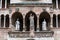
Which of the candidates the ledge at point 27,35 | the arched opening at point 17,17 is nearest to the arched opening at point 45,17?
the ledge at point 27,35

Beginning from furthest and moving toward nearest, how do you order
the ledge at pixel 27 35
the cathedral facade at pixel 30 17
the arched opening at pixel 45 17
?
the arched opening at pixel 45 17
the cathedral facade at pixel 30 17
the ledge at pixel 27 35

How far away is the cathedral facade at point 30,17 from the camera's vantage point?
29.3 m

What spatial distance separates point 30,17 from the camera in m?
29.0

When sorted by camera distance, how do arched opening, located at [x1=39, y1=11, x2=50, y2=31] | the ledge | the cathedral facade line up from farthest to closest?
arched opening, located at [x1=39, y1=11, x2=50, y2=31]
the cathedral facade
the ledge

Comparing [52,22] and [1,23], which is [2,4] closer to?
[1,23]

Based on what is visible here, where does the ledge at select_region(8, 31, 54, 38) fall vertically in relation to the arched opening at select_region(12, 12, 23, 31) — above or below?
below

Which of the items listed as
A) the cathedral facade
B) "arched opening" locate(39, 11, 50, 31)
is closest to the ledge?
the cathedral facade

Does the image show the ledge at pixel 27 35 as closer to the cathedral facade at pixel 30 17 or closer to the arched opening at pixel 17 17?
the cathedral facade at pixel 30 17

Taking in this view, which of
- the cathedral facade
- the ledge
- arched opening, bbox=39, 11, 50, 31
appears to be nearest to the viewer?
the ledge

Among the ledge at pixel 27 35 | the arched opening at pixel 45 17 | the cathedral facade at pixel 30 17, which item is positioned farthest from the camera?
the arched opening at pixel 45 17

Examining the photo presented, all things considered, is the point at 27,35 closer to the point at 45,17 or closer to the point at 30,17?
the point at 30,17

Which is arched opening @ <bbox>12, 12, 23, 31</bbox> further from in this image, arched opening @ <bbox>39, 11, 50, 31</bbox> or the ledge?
arched opening @ <bbox>39, 11, 50, 31</bbox>

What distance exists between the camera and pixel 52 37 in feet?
93.1

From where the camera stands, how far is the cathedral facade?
1153 inches
